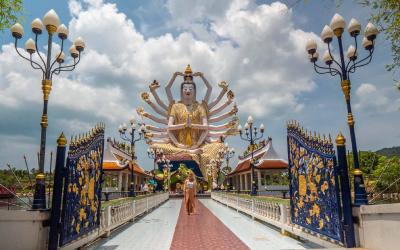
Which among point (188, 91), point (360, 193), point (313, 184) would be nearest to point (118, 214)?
point (313, 184)

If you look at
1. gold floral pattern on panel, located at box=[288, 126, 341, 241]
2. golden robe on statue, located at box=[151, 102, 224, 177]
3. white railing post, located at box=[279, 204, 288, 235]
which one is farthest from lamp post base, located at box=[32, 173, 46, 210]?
golden robe on statue, located at box=[151, 102, 224, 177]

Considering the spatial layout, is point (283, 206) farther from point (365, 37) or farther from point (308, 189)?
point (365, 37)

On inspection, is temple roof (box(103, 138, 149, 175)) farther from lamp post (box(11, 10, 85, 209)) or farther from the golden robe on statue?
lamp post (box(11, 10, 85, 209))

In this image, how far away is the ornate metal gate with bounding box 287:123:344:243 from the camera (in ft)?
17.8

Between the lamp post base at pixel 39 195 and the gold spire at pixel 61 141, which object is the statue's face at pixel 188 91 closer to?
the lamp post base at pixel 39 195

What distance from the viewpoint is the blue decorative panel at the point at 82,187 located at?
205 inches

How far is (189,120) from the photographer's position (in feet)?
140

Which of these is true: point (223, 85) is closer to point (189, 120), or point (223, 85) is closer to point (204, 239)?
point (189, 120)

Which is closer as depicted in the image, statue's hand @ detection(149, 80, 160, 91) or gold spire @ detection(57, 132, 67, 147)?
gold spire @ detection(57, 132, 67, 147)

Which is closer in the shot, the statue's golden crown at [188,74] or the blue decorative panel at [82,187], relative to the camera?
the blue decorative panel at [82,187]

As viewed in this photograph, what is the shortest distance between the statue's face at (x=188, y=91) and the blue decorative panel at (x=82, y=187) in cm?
3756

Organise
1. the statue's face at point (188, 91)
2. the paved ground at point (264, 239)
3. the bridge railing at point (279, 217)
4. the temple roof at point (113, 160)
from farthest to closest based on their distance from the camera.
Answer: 1. the statue's face at point (188, 91)
2. the temple roof at point (113, 160)
3. the paved ground at point (264, 239)
4. the bridge railing at point (279, 217)

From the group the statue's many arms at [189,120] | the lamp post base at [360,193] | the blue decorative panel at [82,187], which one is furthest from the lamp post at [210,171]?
the lamp post base at [360,193]

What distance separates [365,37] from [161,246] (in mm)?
7223
